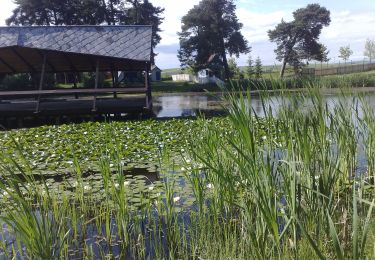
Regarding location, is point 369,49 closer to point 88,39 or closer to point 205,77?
point 205,77

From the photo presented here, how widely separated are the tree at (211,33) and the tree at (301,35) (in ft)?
18.1

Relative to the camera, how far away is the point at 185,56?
42500 mm

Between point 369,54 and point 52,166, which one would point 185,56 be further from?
point 369,54

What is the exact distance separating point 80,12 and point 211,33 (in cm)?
1409

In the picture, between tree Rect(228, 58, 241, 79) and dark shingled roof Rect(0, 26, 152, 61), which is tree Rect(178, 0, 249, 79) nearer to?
tree Rect(228, 58, 241, 79)

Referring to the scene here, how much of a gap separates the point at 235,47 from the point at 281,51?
273 inches

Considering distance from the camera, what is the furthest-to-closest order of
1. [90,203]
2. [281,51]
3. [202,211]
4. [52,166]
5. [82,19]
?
[281,51]
[82,19]
[52,166]
[90,203]
[202,211]

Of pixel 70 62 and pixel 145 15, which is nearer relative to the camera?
pixel 70 62

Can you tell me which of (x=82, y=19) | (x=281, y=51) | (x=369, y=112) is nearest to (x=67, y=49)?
(x=369, y=112)

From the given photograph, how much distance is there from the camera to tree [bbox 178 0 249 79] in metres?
39.6

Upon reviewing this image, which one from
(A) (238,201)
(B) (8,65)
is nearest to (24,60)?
(B) (8,65)

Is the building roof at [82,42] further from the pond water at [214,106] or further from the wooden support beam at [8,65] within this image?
the pond water at [214,106]

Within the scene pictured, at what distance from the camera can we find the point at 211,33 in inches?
1567

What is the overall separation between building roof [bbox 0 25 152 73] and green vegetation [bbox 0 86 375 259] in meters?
8.97
